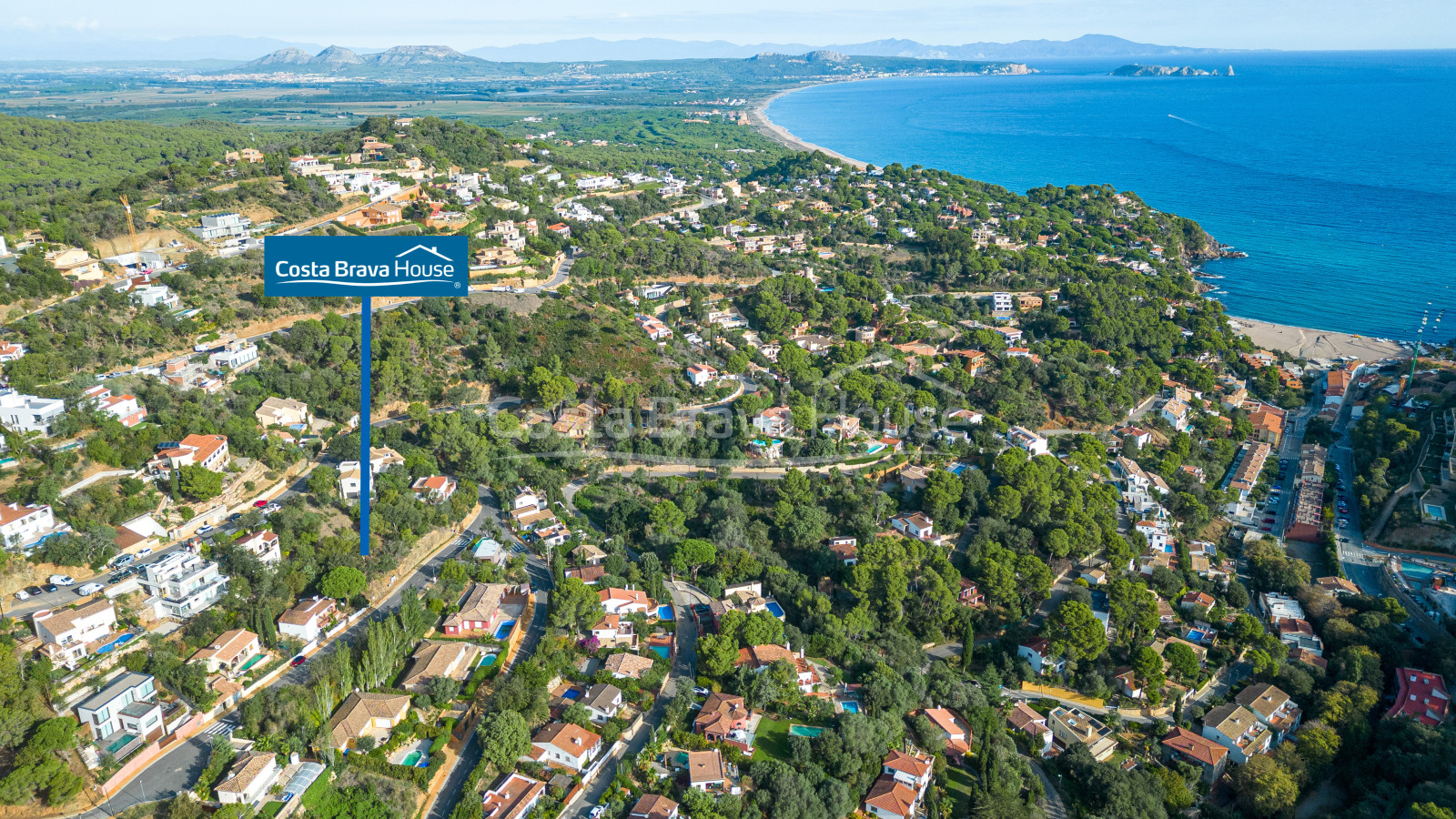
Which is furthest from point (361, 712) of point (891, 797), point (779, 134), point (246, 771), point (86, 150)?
→ point (779, 134)

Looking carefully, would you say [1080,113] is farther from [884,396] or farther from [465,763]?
[465,763]

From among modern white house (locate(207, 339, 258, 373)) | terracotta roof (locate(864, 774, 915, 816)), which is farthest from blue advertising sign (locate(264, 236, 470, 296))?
modern white house (locate(207, 339, 258, 373))

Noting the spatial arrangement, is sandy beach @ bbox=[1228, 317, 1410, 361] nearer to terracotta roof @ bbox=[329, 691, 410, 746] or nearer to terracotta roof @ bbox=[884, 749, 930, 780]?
terracotta roof @ bbox=[884, 749, 930, 780]

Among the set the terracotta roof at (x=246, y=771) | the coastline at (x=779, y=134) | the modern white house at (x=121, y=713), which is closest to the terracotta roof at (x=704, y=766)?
the terracotta roof at (x=246, y=771)

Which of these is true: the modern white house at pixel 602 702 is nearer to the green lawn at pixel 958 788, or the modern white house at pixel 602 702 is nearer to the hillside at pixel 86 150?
the green lawn at pixel 958 788

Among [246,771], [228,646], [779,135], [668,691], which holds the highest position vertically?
[779,135]

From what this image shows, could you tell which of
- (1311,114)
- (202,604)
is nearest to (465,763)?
(202,604)

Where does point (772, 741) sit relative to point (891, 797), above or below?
above

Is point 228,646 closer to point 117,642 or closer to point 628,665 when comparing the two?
point 117,642
